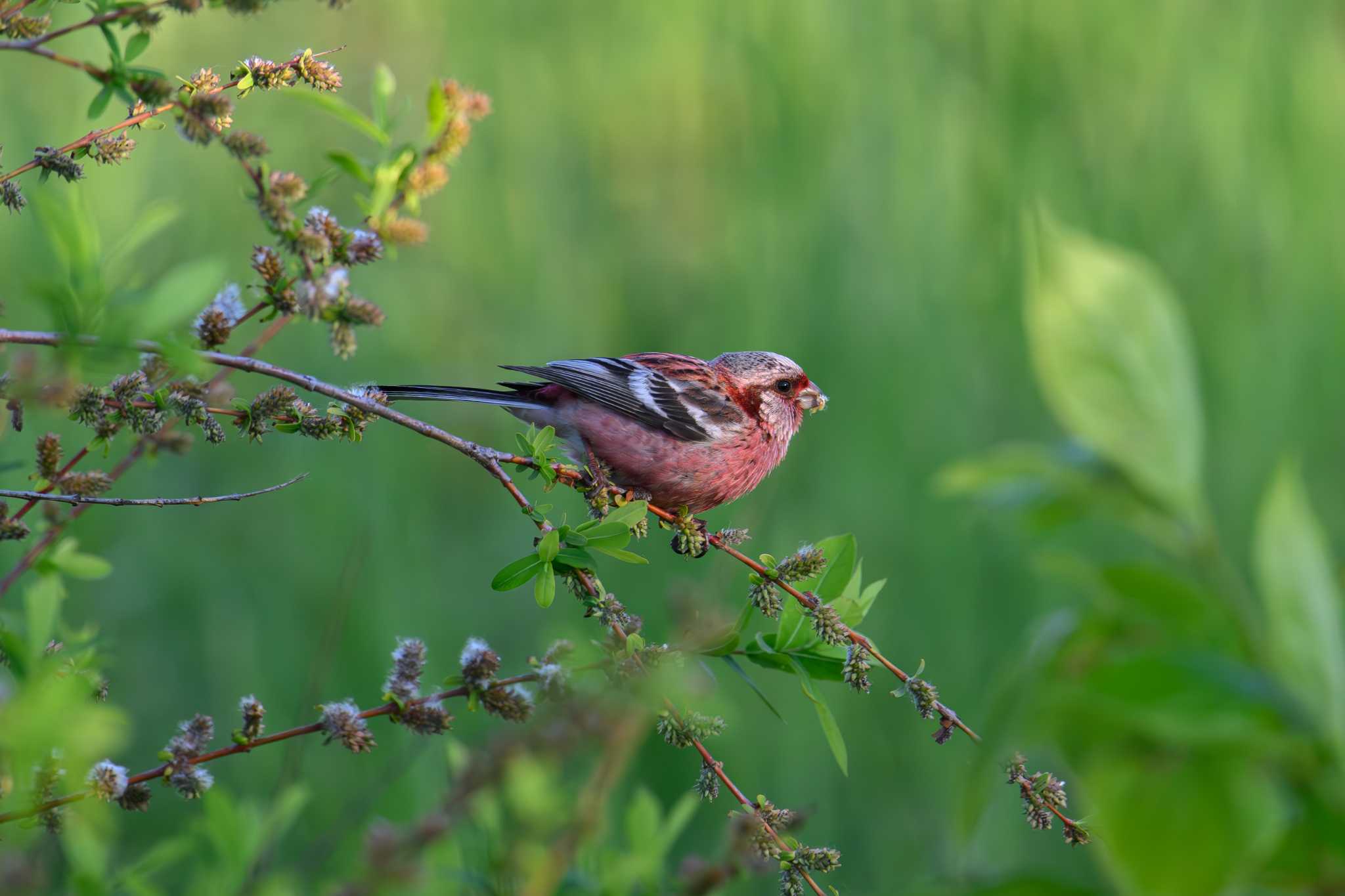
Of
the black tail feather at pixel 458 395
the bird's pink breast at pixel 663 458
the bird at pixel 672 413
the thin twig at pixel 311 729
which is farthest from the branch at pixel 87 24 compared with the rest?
the bird's pink breast at pixel 663 458

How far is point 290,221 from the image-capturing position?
4.92 feet

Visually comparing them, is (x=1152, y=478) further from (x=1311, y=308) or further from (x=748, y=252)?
(x=1311, y=308)

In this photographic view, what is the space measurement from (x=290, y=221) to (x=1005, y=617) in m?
3.82

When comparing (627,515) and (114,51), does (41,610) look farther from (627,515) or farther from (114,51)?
(627,515)

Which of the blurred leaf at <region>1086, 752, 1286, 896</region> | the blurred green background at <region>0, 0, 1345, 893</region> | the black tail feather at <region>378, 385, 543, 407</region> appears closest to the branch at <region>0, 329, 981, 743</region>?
the blurred leaf at <region>1086, 752, 1286, 896</region>

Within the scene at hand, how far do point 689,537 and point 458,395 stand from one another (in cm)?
130

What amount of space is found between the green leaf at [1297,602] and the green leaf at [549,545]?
133 centimetres

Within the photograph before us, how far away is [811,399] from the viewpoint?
439cm

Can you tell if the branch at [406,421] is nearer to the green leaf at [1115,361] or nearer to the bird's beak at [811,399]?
the green leaf at [1115,361]

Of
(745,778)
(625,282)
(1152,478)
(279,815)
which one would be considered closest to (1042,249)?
(1152,478)

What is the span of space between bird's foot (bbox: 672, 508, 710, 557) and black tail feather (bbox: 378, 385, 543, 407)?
910 mm

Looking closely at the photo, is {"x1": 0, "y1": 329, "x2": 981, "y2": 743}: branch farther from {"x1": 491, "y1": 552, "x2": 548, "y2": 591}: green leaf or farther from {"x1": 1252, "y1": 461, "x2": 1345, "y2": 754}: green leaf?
{"x1": 1252, "y1": 461, "x2": 1345, "y2": 754}: green leaf

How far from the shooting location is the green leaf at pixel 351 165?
4.81ft

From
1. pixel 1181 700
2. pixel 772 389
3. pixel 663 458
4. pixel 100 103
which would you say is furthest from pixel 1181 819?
pixel 772 389
